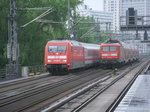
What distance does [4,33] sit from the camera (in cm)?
4106

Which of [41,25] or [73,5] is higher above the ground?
[73,5]

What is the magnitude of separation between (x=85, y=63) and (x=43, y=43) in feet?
29.7

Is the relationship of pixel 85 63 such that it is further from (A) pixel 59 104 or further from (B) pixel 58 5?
(A) pixel 59 104

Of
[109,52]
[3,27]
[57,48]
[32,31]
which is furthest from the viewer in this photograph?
[32,31]

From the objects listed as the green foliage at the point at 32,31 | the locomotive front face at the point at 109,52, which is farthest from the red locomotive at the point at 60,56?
the locomotive front face at the point at 109,52

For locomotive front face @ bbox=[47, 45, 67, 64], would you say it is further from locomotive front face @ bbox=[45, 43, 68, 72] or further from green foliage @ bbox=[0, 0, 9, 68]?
green foliage @ bbox=[0, 0, 9, 68]

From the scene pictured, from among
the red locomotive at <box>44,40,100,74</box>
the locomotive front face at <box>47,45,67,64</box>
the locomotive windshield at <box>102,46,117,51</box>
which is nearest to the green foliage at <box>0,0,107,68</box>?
the locomotive windshield at <box>102,46,117,51</box>

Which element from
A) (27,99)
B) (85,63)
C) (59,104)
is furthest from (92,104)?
(85,63)

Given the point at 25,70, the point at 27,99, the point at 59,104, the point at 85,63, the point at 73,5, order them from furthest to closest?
the point at 73,5, the point at 85,63, the point at 25,70, the point at 27,99, the point at 59,104

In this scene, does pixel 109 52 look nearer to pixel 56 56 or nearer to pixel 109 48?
pixel 109 48

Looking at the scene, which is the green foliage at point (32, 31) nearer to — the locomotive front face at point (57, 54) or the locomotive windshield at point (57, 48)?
the locomotive windshield at point (57, 48)

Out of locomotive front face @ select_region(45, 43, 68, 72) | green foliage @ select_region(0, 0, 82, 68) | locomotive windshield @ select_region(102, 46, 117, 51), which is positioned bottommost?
locomotive front face @ select_region(45, 43, 68, 72)

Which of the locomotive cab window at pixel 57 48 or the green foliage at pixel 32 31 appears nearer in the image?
the locomotive cab window at pixel 57 48

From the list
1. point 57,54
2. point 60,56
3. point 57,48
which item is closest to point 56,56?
point 57,54
